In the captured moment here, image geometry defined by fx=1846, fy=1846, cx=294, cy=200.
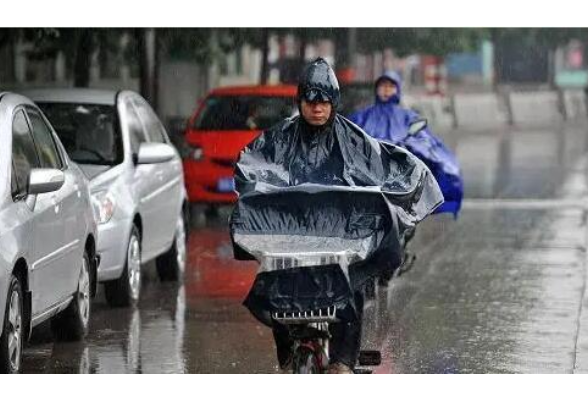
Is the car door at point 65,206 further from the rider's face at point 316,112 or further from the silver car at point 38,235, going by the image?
the rider's face at point 316,112

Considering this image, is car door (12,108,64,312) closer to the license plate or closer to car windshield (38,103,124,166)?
car windshield (38,103,124,166)

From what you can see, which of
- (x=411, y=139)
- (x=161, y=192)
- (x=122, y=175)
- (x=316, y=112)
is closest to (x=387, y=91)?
(x=411, y=139)

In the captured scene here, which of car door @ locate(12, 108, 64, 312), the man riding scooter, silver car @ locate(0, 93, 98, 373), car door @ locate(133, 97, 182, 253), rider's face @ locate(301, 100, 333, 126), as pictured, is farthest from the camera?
car door @ locate(133, 97, 182, 253)

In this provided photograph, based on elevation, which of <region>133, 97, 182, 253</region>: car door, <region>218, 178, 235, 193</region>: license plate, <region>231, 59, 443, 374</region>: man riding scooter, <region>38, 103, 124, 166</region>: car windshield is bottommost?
<region>218, 178, 235, 193</region>: license plate

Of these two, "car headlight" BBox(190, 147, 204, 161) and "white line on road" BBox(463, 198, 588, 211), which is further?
"white line on road" BBox(463, 198, 588, 211)

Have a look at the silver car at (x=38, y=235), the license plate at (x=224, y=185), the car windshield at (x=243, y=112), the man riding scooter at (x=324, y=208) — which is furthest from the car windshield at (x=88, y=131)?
the car windshield at (x=243, y=112)

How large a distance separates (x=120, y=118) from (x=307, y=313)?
6.27 meters

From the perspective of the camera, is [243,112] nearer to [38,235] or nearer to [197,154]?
[197,154]

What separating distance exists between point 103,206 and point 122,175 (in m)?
0.54

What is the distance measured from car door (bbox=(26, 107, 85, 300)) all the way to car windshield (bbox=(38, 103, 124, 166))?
2.25 meters

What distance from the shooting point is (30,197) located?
33.8 feet

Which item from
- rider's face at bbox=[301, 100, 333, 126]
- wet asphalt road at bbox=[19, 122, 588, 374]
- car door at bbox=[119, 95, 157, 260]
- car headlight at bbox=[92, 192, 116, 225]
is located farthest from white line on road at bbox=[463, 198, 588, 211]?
rider's face at bbox=[301, 100, 333, 126]

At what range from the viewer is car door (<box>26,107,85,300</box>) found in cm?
1092
